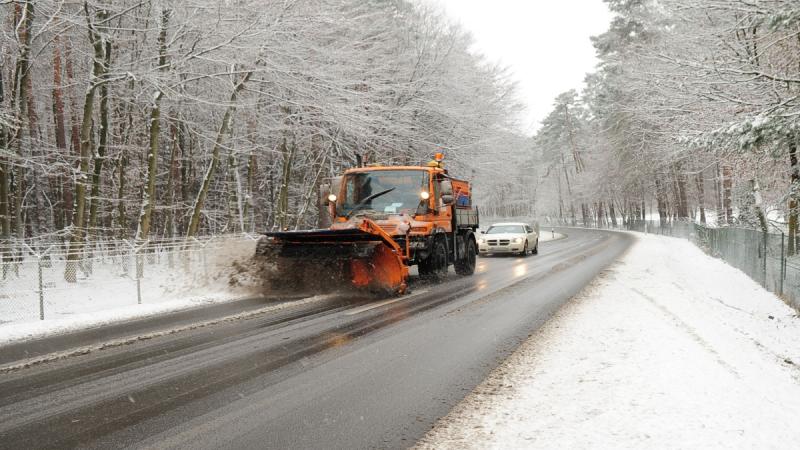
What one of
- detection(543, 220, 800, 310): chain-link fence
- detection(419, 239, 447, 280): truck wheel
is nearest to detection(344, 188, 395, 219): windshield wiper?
detection(419, 239, 447, 280): truck wheel

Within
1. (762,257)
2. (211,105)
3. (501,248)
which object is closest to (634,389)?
(762,257)

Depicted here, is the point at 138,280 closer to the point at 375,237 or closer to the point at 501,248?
the point at 375,237

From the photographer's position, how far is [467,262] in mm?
15852

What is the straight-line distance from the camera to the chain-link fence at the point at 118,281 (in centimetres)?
1070

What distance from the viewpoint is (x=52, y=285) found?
42.0 feet

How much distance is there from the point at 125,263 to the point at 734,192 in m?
29.5

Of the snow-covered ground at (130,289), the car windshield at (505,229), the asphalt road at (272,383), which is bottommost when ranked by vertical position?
the asphalt road at (272,383)

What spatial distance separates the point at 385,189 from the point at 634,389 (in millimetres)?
9119

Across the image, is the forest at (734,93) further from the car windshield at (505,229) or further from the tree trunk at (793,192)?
the car windshield at (505,229)

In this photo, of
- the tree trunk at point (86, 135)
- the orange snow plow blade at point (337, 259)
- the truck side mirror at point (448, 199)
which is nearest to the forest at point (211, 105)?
the tree trunk at point (86, 135)

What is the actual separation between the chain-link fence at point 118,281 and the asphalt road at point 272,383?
3.99 meters

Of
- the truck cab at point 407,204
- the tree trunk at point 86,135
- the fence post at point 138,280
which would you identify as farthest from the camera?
the tree trunk at point 86,135

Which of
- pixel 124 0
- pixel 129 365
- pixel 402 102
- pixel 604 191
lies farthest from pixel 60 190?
pixel 604 191

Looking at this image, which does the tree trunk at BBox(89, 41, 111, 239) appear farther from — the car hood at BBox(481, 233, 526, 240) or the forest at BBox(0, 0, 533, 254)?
the car hood at BBox(481, 233, 526, 240)
